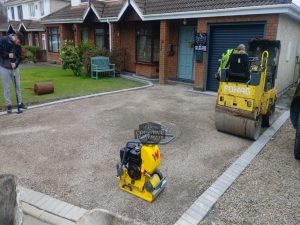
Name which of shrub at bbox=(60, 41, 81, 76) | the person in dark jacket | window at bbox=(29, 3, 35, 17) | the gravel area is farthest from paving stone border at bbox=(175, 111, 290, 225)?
window at bbox=(29, 3, 35, 17)

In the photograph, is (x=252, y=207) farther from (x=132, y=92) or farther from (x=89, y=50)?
(x=89, y=50)

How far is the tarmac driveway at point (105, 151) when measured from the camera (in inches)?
136

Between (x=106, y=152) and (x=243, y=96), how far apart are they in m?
2.88

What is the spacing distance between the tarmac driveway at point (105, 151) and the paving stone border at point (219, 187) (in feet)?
0.34

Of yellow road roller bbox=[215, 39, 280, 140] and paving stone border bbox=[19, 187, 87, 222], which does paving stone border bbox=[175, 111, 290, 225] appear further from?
paving stone border bbox=[19, 187, 87, 222]

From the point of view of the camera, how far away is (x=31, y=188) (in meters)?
3.64

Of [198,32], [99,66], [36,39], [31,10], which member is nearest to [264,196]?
[198,32]

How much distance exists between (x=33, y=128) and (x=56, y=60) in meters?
15.7

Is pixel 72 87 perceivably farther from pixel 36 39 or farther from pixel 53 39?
pixel 36 39

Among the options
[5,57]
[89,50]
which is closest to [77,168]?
[5,57]

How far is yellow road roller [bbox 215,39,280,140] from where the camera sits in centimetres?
527

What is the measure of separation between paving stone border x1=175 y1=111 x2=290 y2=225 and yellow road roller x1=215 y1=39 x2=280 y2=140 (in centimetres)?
39

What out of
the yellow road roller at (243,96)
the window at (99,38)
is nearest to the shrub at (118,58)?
the window at (99,38)

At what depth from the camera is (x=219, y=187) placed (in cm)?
375
